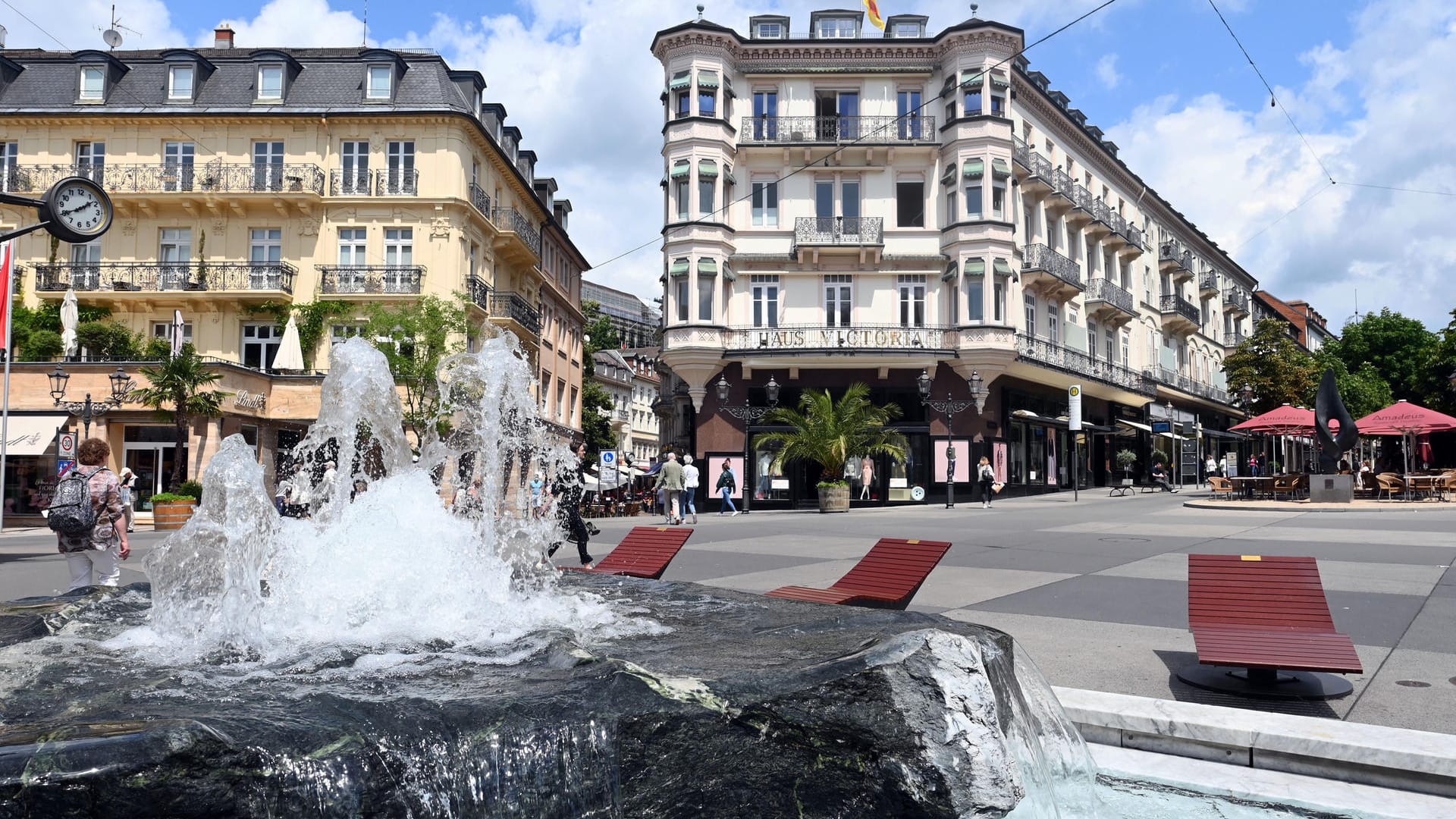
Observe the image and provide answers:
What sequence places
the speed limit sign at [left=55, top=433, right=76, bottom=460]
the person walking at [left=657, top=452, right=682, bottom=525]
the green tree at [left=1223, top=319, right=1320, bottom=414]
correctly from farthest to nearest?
the green tree at [left=1223, top=319, right=1320, bottom=414]
the speed limit sign at [left=55, top=433, right=76, bottom=460]
the person walking at [left=657, top=452, right=682, bottom=525]

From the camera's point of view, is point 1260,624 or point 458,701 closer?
point 458,701

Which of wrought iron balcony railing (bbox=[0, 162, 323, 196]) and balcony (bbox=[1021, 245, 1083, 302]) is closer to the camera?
wrought iron balcony railing (bbox=[0, 162, 323, 196])

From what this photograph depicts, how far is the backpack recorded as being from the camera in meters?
8.54

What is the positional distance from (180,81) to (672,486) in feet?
88.7

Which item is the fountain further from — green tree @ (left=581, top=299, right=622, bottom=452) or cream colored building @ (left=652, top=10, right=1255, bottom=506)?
green tree @ (left=581, top=299, right=622, bottom=452)

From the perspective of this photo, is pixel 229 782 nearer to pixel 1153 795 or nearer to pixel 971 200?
pixel 1153 795

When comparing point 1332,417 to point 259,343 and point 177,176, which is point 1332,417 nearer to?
point 259,343

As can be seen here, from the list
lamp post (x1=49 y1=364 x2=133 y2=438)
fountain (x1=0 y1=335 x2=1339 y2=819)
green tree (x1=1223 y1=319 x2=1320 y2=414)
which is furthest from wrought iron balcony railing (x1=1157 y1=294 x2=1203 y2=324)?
fountain (x1=0 y1=335 x2=1339 y2=819)

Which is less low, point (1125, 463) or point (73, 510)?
point (1125, 463)

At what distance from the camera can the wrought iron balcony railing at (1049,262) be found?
37.7m

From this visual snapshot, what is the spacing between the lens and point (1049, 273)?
37844mm

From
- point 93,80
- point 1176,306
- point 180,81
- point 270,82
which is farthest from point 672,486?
point 1176,306

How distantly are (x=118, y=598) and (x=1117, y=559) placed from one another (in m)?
11.5

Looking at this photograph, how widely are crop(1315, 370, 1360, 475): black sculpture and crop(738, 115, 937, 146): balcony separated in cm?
1520
